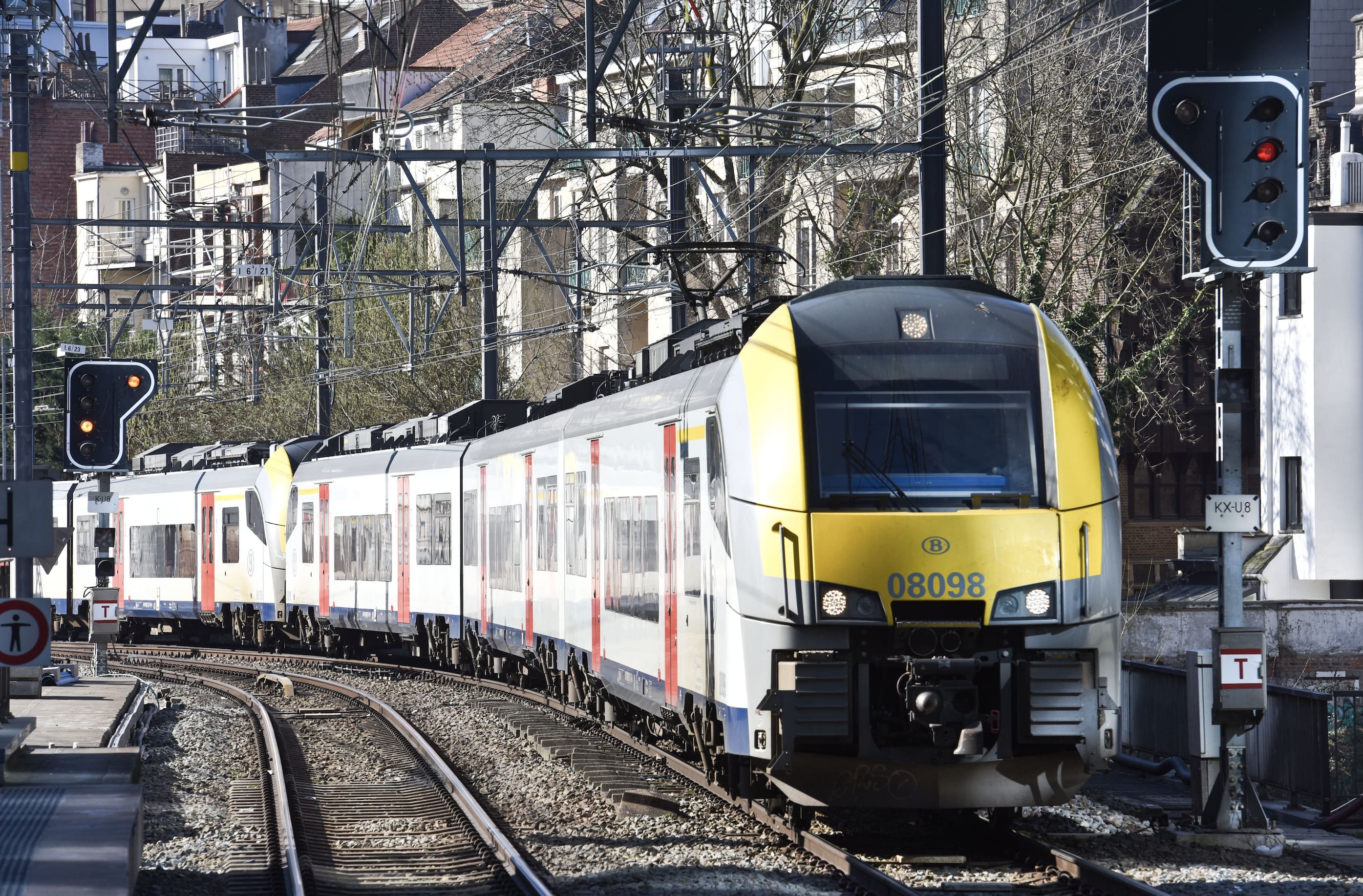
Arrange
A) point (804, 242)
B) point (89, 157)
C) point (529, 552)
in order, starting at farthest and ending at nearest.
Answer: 1. point (89, 157)
2. point (804, 242)
3. point (529, 552)

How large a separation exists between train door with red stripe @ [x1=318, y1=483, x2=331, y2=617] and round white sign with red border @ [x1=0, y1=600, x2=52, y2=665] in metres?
18.9

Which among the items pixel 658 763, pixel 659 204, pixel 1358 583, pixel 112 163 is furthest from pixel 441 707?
pixel 112 163

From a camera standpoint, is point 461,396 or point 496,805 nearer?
point 496,805

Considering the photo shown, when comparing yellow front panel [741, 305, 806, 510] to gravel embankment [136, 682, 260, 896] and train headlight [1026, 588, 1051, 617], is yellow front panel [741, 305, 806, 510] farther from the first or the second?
gravel embankment [136, 682, 260, 896]

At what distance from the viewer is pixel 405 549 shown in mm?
28734

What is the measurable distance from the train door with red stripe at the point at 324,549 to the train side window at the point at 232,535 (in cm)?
366

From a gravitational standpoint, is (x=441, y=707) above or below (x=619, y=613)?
below

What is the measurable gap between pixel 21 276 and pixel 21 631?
958 cm

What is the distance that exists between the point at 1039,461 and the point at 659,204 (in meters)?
25.5

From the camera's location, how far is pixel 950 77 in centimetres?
2986

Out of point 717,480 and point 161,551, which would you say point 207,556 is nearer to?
point 161,551

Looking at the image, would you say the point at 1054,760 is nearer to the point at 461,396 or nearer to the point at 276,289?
the point at 276,289

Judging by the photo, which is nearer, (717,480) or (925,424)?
(925,424)

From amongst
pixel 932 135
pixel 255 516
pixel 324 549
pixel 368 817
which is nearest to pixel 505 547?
pixel 368 817
